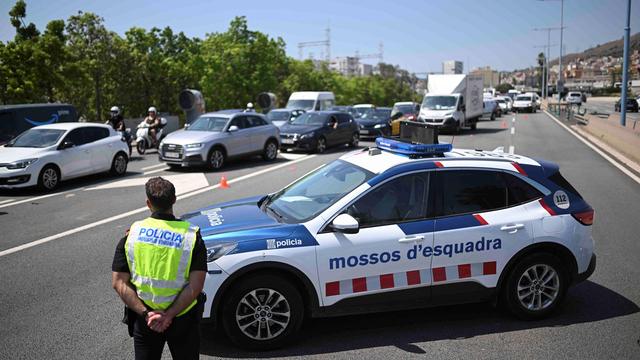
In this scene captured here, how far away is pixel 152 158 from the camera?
66.4 ft


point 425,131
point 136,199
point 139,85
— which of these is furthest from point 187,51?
point 425,131

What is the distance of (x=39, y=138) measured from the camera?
46.4 feet

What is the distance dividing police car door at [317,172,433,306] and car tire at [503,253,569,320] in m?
0.90

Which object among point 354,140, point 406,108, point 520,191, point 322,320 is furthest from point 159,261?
point 406,108

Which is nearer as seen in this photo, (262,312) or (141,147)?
(262,312)

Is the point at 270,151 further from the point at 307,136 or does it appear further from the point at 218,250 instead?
the point at 218,250

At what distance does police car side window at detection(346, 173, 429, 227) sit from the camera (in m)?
4.99

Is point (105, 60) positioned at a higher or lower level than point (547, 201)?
higher

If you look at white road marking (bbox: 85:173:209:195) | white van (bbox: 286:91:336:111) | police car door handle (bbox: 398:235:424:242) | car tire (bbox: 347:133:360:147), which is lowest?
white road marking (bbox: 85:173:209:195)

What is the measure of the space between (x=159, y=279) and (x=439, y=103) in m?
28.4

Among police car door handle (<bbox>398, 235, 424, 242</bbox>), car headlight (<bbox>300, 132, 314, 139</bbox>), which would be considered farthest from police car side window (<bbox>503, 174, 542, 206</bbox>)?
car headlight (<bbox>300, 132, 314, 139</bbox>)

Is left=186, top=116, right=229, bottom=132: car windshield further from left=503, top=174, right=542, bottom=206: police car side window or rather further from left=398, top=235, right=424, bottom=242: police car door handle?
left=398, top=235, right=424, bottom=242: police car door handle

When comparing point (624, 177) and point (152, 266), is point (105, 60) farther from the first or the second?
point (152, 266)

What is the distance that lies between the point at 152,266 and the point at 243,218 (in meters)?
2.10
